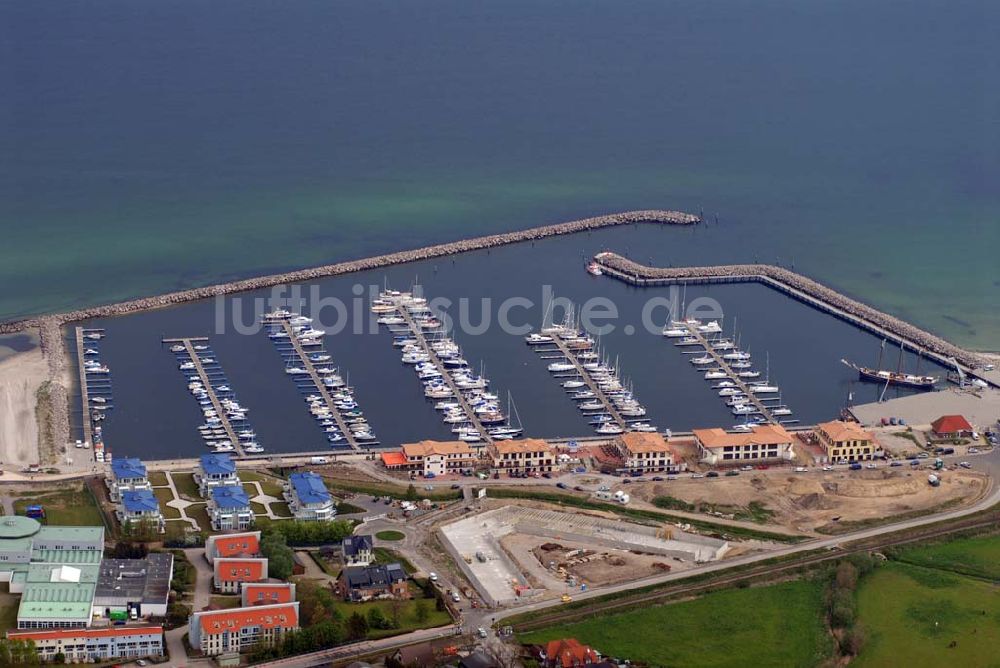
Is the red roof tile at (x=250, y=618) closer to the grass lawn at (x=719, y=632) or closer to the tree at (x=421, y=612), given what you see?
the tree at (x=421, y=612)

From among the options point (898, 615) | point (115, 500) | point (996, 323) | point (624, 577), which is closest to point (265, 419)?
point (115, 500)

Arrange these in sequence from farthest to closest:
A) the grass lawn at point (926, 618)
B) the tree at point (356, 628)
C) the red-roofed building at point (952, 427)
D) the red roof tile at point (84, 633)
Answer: the red-roofed building at point (952, 427)
the grass lawn at point (926, 618)
the tree at point (356, 628)
the red roof tile at point (84, 633)

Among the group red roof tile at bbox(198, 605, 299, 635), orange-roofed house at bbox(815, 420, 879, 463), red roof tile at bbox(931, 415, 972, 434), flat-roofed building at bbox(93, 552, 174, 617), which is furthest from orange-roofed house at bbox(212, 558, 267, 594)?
red roof tile at bbox(931, 415, 972, 434)

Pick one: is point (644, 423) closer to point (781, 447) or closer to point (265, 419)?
point (781, 447)

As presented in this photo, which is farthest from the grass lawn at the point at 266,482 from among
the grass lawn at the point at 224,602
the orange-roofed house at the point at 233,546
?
the grass lawn at the point at 224,602

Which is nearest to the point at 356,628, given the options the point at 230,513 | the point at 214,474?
the point at 230,513

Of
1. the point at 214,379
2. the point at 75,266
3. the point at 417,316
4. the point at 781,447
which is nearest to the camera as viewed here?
the point at 781,447

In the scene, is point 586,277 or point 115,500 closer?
point 115,500
